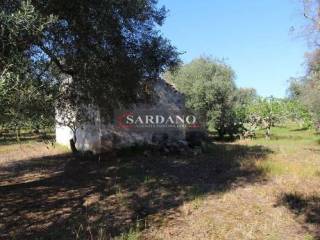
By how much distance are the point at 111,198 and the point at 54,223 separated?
2396 mm

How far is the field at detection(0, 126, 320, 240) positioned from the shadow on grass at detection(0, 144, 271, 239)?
0.08ft

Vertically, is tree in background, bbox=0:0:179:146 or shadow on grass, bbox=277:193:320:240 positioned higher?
tree in background, bbox=0:0:179:146

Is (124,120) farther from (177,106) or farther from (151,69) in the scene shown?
(151,69)

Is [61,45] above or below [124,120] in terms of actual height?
above

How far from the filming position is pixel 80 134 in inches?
925

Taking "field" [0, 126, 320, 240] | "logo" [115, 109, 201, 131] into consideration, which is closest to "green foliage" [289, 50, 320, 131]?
"field" [0, 126, 320, 240]

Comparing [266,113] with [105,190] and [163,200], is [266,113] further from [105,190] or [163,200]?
[163,200]

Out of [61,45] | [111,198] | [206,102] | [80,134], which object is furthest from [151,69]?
[206,102]

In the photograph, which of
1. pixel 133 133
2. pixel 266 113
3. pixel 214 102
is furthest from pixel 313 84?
pixel 133 133

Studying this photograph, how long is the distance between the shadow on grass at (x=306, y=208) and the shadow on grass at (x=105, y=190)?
6.83 ft

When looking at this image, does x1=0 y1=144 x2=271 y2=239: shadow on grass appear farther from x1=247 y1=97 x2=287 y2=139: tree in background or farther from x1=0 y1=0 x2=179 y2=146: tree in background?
x1=247 y1=97 x2=287 y2=139: tree in background

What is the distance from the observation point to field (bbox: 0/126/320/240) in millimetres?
8500

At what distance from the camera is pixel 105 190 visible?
12.1 metres

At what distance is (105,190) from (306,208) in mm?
5747
